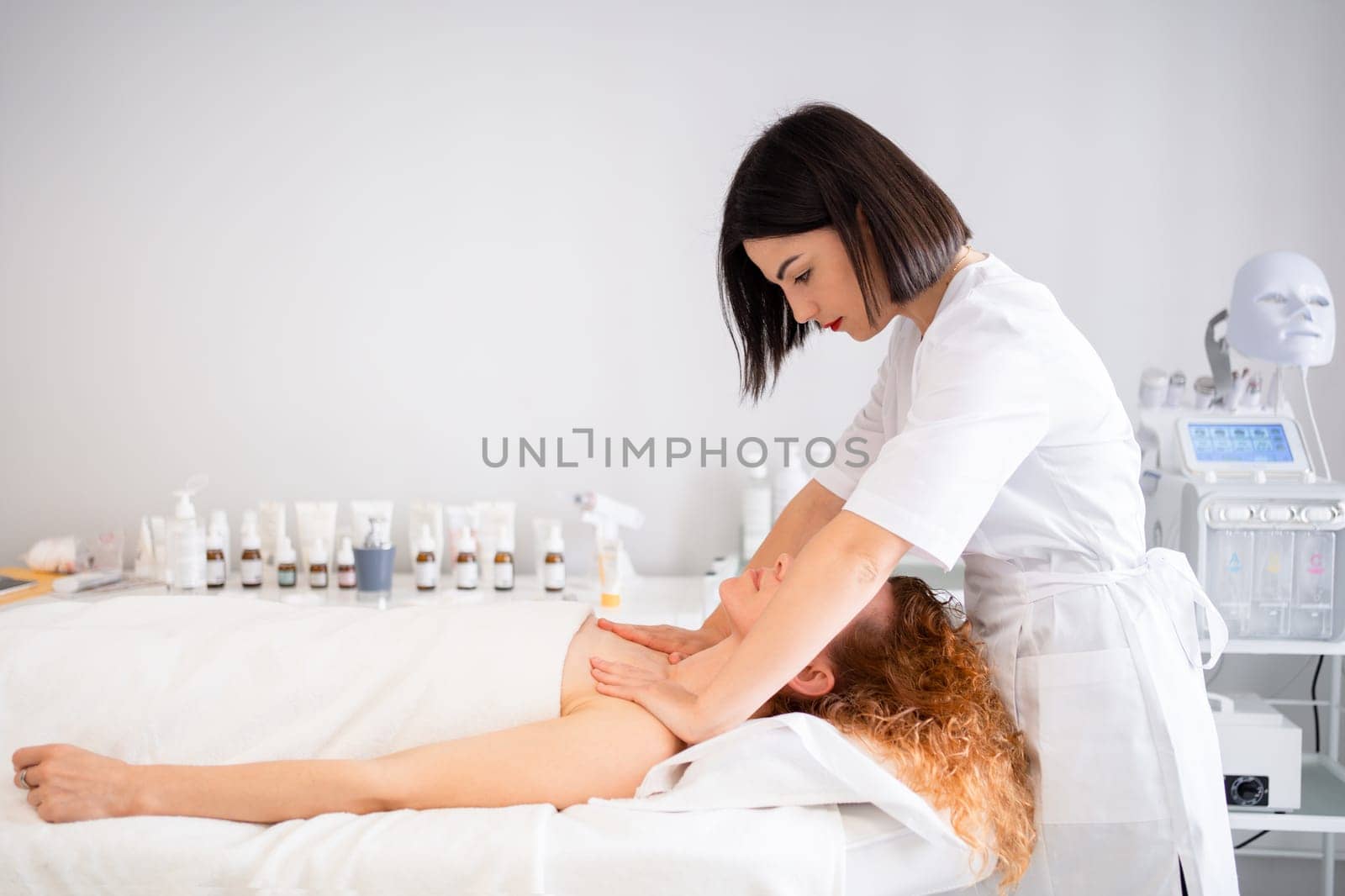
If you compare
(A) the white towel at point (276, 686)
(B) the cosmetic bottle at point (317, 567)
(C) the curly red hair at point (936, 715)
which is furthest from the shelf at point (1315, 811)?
(B) the cosmetic bottle at point (317, 567)

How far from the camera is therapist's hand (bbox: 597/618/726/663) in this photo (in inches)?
59.6

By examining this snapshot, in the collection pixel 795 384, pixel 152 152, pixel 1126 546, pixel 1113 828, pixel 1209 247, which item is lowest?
pixel 1113 828

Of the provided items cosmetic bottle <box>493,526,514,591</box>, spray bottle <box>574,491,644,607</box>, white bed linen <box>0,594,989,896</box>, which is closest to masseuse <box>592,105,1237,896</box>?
white bed linen <box>0,594,989,896</box>

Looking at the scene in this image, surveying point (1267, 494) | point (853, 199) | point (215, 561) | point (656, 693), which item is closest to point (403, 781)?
point (656, 693)

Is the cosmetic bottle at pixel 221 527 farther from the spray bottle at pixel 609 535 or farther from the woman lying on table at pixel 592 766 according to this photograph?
the woman lying on table at pixel 592 766

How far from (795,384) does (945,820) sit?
4.77ft

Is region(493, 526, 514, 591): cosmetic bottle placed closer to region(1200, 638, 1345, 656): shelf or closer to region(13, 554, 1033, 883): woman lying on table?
region(13, 554, 1033, 883): woman lying on table

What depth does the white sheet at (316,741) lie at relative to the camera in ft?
3.33

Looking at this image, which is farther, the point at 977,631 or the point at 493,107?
the point at 493,107

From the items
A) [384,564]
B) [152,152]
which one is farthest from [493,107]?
[384,564]

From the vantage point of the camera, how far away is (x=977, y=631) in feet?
4.54

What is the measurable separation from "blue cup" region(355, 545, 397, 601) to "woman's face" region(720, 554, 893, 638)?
1.11 meters

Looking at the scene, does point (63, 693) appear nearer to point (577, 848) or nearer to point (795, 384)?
point (577, 848)

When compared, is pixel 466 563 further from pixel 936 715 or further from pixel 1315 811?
pixel 1315 811
